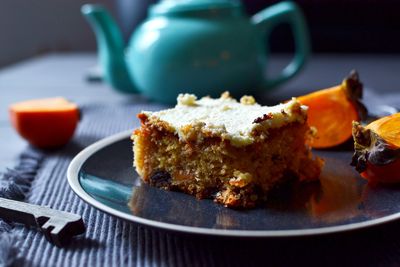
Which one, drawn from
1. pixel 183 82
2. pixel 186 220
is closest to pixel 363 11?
pixel 183 82

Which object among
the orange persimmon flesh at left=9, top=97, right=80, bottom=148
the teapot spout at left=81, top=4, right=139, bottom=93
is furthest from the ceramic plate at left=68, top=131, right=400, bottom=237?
the teapot spout at left=81, top=4, right=139, bottom=93

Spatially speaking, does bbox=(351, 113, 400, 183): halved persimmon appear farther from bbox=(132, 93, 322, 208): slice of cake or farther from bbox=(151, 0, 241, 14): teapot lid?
bbox=(151, 0, 241, 14): teapot lid

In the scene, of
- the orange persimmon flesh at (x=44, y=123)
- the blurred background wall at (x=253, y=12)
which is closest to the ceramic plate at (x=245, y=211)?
the orange persimmon flesh at (x=44, y=123)

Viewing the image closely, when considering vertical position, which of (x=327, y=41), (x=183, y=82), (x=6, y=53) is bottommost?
(x=6, y=53)

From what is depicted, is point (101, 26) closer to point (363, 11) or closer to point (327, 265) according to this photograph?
point (327, 265)

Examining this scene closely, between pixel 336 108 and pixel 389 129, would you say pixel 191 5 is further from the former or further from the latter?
pixel 389 129

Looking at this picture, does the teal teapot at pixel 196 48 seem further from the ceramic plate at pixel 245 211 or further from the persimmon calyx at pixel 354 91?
the ceramic plate at pixel 245 211
